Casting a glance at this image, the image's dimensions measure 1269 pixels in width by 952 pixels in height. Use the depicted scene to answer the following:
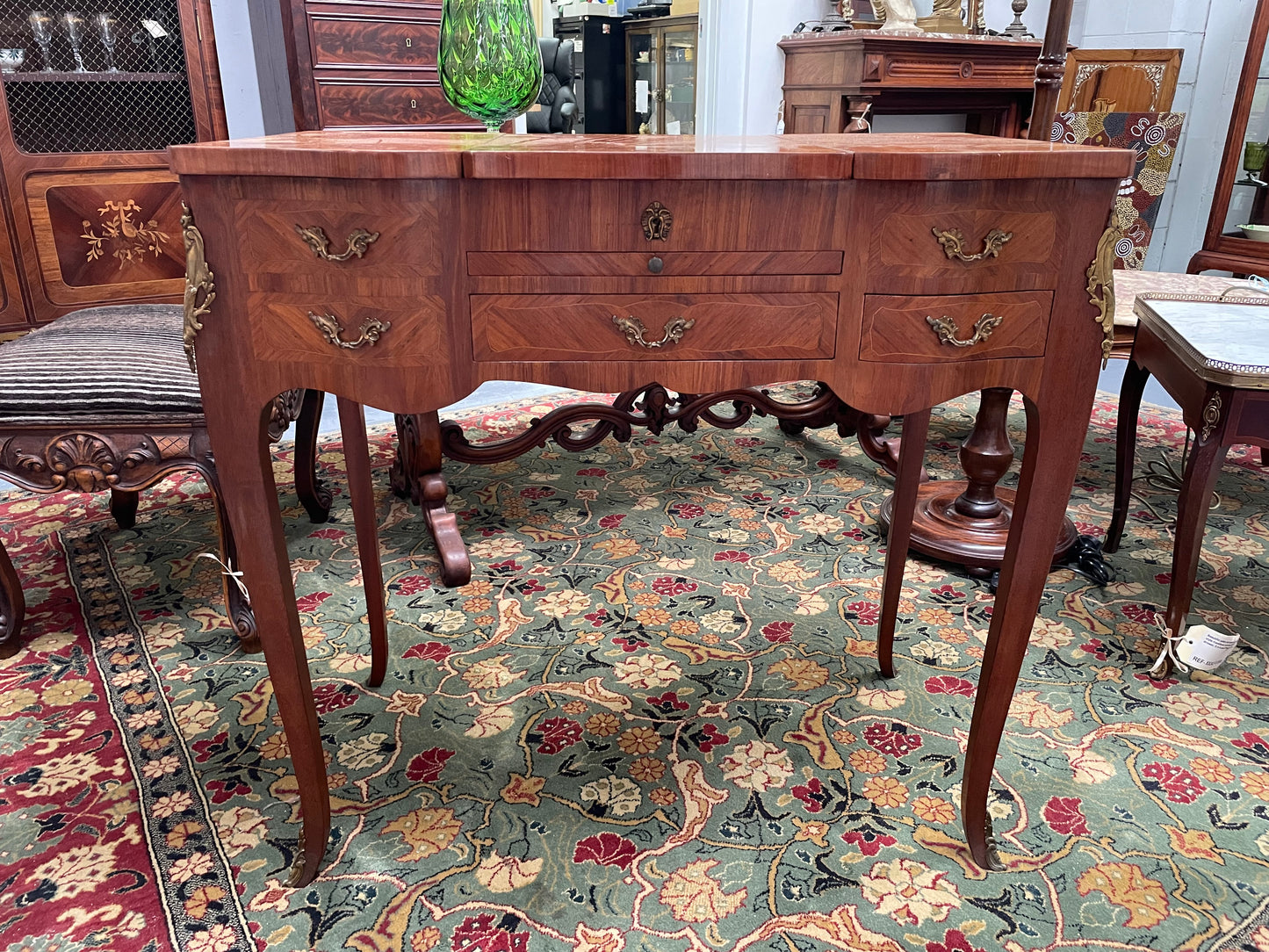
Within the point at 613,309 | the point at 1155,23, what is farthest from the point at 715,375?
the point at 1155,23

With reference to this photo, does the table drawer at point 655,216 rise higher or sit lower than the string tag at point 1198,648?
higher

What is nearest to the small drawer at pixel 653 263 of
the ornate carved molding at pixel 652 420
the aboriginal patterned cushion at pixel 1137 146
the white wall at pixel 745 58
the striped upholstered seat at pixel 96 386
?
the striped upholstered seat at pixel 96 386

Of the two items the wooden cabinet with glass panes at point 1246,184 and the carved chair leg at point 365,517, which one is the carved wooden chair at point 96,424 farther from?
the wooden cabinet with glass panes at point 1246,184

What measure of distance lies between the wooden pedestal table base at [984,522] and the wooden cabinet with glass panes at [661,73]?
15.6 feet

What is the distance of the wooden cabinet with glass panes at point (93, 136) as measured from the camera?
9.85ft

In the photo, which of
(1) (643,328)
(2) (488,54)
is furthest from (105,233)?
(1) (643,328)

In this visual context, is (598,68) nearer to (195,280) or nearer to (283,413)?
(283,413)

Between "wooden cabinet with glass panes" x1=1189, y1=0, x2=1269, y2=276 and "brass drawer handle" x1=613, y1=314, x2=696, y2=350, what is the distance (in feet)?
11.2

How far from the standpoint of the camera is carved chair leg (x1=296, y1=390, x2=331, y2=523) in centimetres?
227

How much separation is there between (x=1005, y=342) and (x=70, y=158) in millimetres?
3121

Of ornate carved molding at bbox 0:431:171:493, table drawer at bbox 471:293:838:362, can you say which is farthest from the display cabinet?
table drawer at bbox 471:293:838:362

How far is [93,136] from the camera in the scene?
3.19 meters

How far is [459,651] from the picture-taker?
6.14 ft

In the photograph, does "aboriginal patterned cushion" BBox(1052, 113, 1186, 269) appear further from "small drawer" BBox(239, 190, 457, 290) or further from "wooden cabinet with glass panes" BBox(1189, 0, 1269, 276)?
"small drawer" BBox(239, 190, 457, 290)
